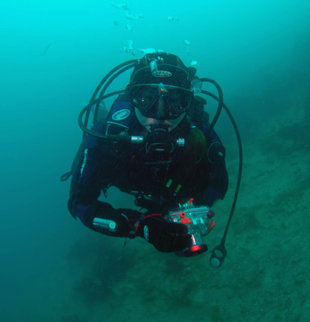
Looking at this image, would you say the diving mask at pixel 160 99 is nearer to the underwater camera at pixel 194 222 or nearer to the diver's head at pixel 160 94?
the diver's head at pixel 160 94

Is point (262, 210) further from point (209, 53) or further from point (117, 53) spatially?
point (117, 53)

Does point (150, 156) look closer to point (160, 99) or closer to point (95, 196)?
point (160, 99)

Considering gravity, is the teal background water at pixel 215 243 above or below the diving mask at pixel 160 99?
below

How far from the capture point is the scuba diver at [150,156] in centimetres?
255

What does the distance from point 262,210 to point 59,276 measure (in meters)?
11.4

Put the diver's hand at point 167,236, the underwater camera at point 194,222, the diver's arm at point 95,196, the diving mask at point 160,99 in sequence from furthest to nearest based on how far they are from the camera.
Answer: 1. the diving mask at point 160,99
2. the diver's arm at point 95,196
3. the underwater camera at point 194,222
4. the diver's hand at point 167,236

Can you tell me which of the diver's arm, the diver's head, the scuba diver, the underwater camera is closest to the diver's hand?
the underwater camera

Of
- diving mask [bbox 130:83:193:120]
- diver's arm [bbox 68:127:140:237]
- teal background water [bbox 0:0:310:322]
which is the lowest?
teal background water [bbox 0:0:310:322]

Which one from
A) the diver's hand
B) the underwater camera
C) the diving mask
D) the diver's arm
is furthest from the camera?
the diving mask

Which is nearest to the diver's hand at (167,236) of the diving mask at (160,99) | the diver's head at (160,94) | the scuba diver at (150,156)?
the scuba diver at (150,156)

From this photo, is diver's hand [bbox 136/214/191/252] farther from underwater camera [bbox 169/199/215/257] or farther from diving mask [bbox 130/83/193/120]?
diving mask [bbox 130/83/193/120]

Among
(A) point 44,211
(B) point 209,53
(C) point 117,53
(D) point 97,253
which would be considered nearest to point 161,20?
(C) point 117,53

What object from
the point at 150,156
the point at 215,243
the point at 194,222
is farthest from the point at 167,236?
the point at 215,243

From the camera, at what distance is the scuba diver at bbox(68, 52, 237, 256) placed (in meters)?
2.55
